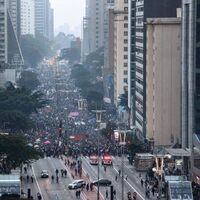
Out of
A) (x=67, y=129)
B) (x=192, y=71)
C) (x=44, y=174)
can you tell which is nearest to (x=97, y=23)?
(x=67, y=129)

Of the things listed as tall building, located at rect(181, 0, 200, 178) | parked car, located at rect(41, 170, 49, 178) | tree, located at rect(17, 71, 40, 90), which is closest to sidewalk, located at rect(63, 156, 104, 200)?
parked car, located at rect(41, 170, 49, 178)

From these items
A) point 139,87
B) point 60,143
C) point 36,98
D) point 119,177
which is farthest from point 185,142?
point 36,98

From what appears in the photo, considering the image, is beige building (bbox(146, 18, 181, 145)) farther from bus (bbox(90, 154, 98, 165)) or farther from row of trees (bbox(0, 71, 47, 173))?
row of trees (bbox(0, 71, 47, 173))

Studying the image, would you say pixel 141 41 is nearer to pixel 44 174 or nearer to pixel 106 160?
pixel 106 160

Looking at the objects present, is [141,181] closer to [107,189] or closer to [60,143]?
[107,189]

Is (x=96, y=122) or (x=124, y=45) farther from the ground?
(x=124, y=45)

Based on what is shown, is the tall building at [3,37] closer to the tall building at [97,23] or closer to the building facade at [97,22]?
the building facade at [97,22]

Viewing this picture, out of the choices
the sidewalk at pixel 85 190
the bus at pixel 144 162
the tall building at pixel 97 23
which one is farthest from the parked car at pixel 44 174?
the tall building at pixel 97 23
